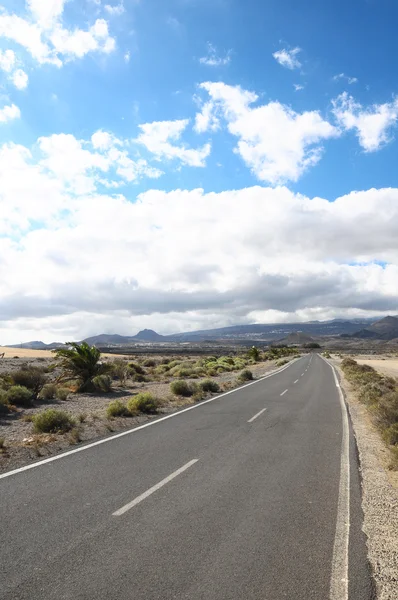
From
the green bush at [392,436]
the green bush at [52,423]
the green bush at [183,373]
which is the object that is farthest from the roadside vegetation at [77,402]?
the green bush at [392,436]

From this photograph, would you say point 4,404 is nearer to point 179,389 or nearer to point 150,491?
point 179,389

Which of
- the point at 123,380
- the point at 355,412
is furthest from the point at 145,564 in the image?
the point at 123,380

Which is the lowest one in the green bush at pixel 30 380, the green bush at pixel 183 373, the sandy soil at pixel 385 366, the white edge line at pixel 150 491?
the sandy soil at pixel 385 366

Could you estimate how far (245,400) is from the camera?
60.7ft

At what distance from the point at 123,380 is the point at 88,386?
16.9ft

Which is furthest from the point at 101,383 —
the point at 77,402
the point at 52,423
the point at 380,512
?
the point at 380,512

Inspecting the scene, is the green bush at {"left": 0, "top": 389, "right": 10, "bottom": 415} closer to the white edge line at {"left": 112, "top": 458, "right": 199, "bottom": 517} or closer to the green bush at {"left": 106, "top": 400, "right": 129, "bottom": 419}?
the green bush at {"left": 106, "top": 400, "right": 129, "bottom": 419}

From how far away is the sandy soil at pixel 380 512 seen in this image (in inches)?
169

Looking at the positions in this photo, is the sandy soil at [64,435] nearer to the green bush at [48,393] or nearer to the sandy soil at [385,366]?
the green bush at [48,393]

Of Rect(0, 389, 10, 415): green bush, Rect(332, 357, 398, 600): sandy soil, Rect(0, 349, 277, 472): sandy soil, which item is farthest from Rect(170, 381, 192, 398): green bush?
Rect(332, 357, 398, 600): sandy soil

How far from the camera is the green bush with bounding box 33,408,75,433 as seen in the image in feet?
36.2

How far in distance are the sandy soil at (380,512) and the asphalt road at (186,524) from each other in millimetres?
153

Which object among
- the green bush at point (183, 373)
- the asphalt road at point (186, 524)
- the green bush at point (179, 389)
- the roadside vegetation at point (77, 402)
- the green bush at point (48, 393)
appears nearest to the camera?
the asphalt road at point (186, 524)

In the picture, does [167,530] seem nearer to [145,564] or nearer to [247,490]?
[145,564]
